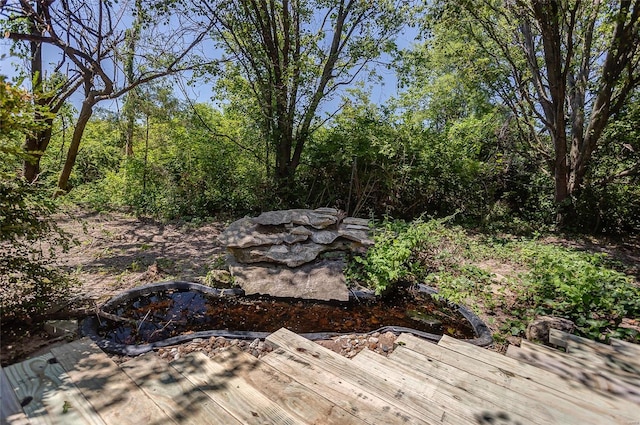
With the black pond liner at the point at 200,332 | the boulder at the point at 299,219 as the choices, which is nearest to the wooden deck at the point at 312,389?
the black pond liner at the point at 200,332

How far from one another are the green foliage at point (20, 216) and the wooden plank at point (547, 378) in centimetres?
253

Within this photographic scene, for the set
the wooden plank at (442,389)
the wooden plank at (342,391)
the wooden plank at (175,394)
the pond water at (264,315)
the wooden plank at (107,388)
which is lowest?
the pond water at (264,315)

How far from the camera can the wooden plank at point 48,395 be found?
3.05 feet

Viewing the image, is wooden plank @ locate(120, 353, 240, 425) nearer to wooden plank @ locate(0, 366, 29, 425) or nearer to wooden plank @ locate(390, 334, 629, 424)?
wooden plank @ locate(0, 366, 29, 425)

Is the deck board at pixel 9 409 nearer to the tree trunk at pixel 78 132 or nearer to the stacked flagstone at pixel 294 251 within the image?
the stacked flagstone at pixel 294 251

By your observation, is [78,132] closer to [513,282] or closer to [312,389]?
[312,389]

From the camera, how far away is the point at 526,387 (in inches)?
55.2

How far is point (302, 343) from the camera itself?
1.66 m

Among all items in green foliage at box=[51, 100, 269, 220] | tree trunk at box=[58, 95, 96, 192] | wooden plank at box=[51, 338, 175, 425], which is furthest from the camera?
green foliage at box=[51, 100, 269, 220]

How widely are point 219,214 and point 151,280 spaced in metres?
3.30

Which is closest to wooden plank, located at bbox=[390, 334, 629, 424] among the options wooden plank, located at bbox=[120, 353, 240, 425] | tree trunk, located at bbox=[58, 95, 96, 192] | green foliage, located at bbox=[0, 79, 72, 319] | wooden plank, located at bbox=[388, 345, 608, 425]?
wooden plank, located at bbox=[388, 345, 608, 425]

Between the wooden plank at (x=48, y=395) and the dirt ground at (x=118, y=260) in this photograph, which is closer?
the wooden plank at (x=48, y=395)

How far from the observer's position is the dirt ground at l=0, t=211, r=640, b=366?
197 cm

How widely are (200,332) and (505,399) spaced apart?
1.97m
